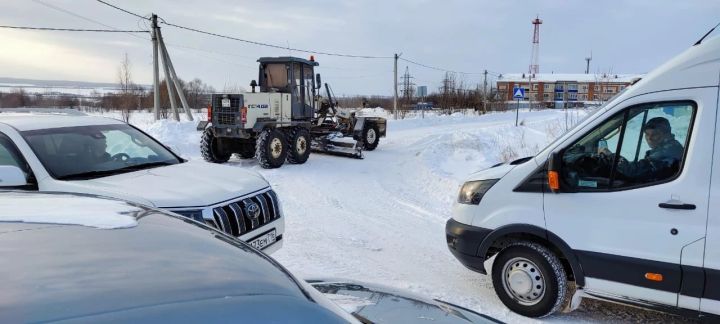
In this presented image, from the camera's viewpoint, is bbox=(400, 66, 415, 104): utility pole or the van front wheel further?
bbox=(400, 66, 415, 104): utility pole

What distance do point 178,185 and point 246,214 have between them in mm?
651

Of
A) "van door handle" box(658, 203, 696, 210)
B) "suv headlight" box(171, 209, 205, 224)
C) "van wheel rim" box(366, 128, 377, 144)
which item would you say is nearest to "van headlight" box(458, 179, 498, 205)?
"van door handle" box(658, 203, 696, 210)

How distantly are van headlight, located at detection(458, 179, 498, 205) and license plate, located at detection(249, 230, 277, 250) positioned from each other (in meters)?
1.85

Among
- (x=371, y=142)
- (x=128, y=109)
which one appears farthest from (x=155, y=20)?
(x=371, y=142)

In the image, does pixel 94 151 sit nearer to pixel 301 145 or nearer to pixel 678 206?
pixel 678 206

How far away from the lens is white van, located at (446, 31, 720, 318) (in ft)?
12.1

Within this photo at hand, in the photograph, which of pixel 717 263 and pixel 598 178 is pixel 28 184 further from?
pixel 717 263

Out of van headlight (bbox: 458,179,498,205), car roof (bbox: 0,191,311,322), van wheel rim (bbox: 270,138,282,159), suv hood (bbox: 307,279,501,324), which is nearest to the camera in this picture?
car roof (bbox: 0,191,311,322)

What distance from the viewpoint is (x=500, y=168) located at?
486 cm

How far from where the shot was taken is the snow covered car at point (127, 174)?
4328 mm

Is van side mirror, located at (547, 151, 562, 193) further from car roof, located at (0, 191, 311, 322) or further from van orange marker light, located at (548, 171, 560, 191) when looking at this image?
car roof, located at (0, 191, 311, 322)

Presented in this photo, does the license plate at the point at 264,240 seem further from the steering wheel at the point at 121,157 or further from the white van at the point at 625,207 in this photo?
the white van at the point at 625,207

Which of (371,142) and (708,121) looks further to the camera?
(371,142)

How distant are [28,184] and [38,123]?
932 mm
